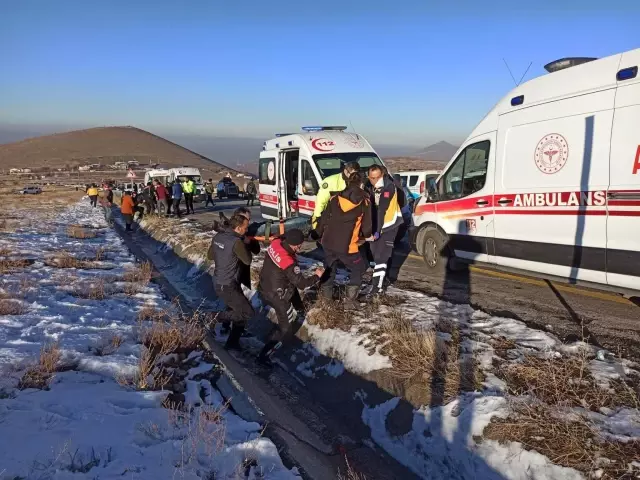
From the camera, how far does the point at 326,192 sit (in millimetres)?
7984

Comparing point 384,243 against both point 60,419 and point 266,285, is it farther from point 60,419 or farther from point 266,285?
point 60,419

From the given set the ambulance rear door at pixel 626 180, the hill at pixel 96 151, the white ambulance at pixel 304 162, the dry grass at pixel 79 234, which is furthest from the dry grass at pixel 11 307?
the hill at pixel 96 151

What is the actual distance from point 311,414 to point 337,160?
802cm

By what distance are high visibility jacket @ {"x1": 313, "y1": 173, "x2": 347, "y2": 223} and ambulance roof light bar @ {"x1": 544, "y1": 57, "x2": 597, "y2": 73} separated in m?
3.23

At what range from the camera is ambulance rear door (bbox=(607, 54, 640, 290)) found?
5.11 metres

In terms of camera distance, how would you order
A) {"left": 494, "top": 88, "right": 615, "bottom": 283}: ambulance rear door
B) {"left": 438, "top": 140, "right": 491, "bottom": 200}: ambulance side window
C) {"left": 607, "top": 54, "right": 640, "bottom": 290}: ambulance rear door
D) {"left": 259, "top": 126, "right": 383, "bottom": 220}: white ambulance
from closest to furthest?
{"left": 607, "top": 54, "right": 640, "bottom": 290}: ambulance rear door < {"left": 494, "top": 88, "right": 615, "bottom": 283}: ambulance rear door < {"left": 438, "top": 140, "right": 491, "bottom": 200}: ambulance side window < {"left": 259, "top": 126, "right": 383, "bottom": 220}: white ambulance

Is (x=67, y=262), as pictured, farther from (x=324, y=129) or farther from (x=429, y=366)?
(x=429, y=366)

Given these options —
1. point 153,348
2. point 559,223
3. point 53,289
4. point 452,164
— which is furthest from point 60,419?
point 452,164

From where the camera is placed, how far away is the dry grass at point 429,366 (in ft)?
14.0

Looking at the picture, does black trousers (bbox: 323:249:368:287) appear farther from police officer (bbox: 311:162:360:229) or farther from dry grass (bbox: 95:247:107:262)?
dry grass (bbox: 95:247:107:262)

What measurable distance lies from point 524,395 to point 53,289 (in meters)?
7.37

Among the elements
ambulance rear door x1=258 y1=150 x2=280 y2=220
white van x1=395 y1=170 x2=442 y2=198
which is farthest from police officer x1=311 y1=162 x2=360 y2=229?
white van x1=395 y1=170 x2=442 y2=198

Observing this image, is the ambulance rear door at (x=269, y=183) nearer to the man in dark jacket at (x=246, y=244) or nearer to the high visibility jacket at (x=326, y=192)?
the high visibility jacket at (x=326, y=192)

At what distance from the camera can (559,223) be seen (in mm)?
6031
